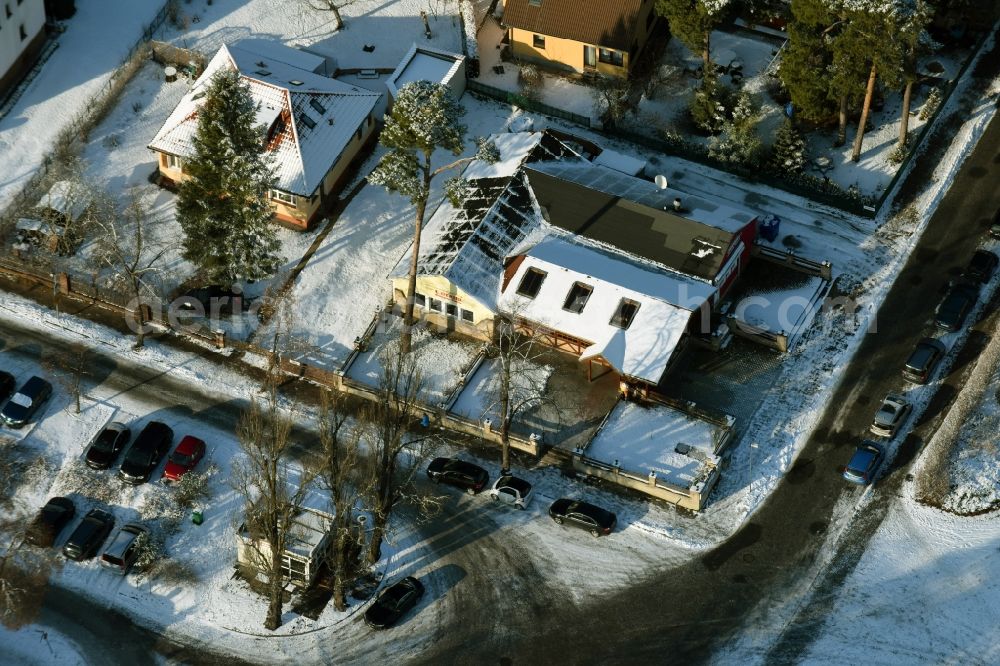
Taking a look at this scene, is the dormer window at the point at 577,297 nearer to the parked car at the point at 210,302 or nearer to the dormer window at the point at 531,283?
the dormer window at the point at 531,283

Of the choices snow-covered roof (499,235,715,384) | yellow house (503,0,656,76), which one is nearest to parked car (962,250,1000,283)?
snow-covered roof (499,235,715,384)

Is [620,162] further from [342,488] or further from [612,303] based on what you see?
[342,488]

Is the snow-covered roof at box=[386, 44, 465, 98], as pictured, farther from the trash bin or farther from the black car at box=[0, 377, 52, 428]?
the black car at box=[0, 377, 52, 428]

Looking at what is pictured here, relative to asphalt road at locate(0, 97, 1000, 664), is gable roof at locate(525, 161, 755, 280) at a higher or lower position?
higher

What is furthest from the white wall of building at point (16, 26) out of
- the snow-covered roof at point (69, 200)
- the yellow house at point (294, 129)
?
the yellow house at point (294, 129)

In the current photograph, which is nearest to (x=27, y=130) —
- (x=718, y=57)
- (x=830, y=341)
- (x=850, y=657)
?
(x=718, y=57)

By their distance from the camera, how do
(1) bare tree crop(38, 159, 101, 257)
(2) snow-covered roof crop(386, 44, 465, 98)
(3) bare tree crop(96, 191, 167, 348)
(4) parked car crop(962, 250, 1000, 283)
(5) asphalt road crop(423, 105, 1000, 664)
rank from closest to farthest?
(5) asphalt road crop(423, 105, 1000, 664), (3) bare tree crop(96, 191, 167, 348), (4) parked car crop(962, 250, 1000, 283), (1) bare tree crop(38, 159, 101, 257), (2) snow-covered roof crop(386, 44, 465, 98)

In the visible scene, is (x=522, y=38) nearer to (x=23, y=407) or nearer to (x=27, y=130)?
(x=27, y=130)

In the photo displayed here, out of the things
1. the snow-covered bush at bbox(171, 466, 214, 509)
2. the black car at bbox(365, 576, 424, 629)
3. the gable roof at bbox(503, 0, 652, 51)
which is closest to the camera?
the black car at bbox(365, 576, 424, 629)
